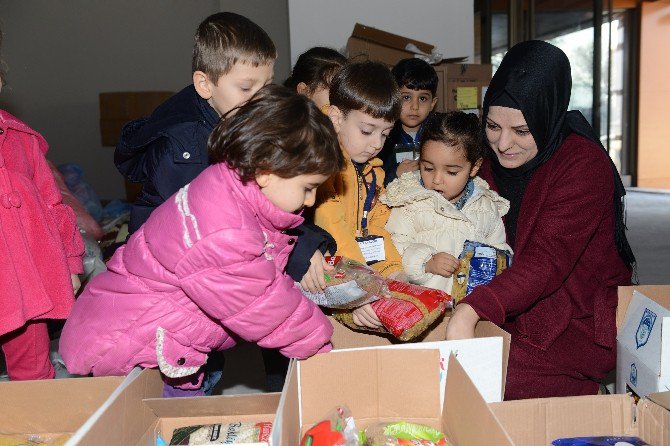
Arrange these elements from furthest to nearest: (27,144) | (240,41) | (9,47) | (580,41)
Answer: (580,41) < (9,47) < (27,144) < (240,41)

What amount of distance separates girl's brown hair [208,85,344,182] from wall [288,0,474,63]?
11.2 ft

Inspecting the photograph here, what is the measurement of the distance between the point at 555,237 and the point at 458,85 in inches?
100

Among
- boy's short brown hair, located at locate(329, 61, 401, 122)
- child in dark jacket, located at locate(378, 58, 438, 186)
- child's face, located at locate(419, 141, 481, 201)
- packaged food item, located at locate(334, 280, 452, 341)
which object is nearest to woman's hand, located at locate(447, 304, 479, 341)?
packaged food item, located at locate(334, 280, 452, 341)

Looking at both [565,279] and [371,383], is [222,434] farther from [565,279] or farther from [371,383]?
[565,279]

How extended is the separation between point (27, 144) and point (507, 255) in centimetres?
150

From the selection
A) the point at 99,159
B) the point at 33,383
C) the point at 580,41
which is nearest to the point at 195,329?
the point at 33,383

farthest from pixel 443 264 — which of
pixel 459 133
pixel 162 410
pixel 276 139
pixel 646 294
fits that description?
pixel 162 410

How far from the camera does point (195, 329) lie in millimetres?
1426

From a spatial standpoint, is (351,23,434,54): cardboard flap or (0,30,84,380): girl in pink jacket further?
(351,23,434,54): cardboard flap

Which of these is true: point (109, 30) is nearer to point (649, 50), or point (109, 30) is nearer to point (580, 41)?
point (580, 41)

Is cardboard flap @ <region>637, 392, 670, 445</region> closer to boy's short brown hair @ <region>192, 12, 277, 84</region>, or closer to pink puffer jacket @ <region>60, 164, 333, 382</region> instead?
pink puffer jacket @ <region>60, 164, 333, 382</region>

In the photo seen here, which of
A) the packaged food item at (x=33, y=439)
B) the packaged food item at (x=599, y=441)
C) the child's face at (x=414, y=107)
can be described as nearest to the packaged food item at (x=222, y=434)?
the packaged food item at (x=33, y=439)

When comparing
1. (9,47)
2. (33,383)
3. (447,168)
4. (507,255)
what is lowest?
(33,383)

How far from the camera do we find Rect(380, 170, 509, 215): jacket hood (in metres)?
2.02
